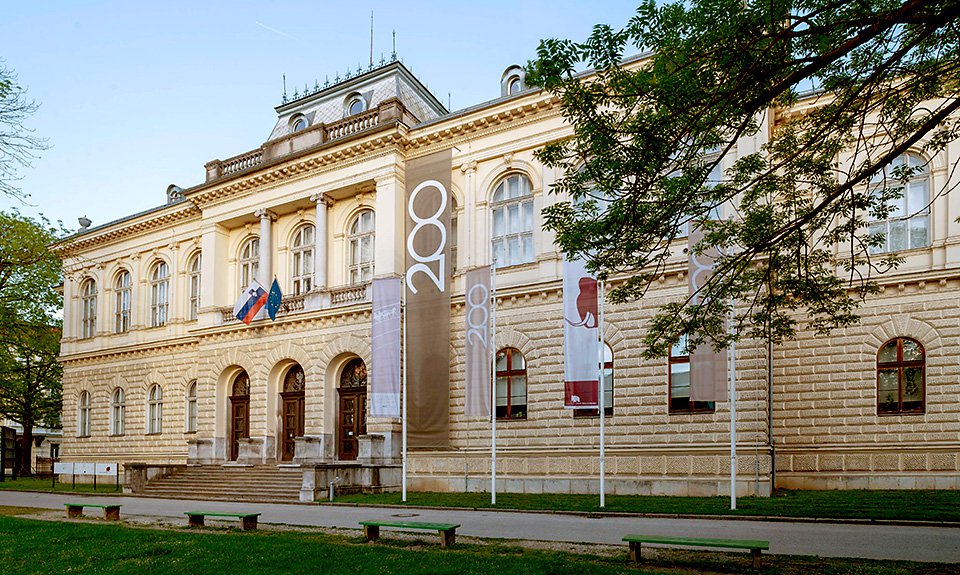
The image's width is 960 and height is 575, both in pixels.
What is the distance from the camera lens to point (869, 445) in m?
20.8

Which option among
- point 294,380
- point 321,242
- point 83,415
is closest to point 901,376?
point 321,242

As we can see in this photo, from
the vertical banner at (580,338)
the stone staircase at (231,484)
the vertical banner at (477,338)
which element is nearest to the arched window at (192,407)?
the stone staircase at (231,484)

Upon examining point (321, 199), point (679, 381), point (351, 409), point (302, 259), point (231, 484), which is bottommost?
point (231, 484)

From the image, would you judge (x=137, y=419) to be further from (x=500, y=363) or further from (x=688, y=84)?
(x=688, y=84)

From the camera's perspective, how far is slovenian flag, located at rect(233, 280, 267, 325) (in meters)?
29.7

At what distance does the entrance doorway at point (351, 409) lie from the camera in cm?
2850

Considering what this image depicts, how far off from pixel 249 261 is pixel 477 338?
1522 cm

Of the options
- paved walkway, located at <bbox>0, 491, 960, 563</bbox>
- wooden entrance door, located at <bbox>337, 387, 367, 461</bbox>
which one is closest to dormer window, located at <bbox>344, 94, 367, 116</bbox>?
wooden entrance door, located at <bbox>337, 387, 367, 461</bbox>

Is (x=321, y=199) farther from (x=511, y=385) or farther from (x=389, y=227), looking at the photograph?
(x=511, y=385)

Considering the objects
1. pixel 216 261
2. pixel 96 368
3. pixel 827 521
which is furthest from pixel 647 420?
pixel 96 368

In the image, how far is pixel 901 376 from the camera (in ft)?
68.3

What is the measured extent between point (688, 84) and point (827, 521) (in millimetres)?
9855

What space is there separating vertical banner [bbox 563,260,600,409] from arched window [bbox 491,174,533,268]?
5.75 metres

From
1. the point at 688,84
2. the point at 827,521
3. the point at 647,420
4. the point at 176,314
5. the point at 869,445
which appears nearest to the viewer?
the point at 688,84
